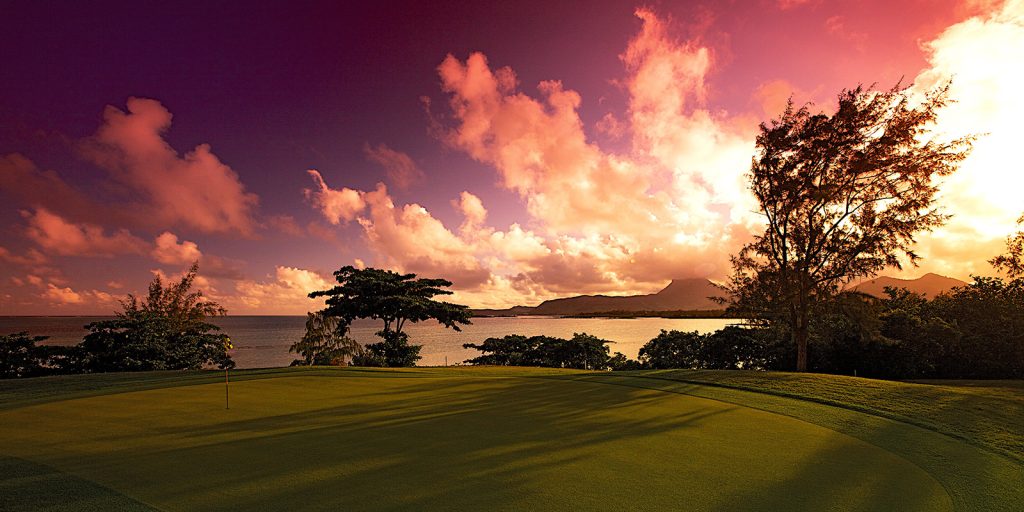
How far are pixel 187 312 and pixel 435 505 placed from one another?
3935 centimetres

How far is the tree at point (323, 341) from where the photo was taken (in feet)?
103

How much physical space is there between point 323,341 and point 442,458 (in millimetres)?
29434

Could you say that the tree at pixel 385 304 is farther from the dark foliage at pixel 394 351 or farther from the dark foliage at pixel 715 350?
the dark foliage at pixel 715 350

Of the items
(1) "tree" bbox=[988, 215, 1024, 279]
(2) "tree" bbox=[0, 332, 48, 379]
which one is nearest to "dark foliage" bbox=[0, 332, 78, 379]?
(2) "tree" bbox=[0, 332, 48, 379]

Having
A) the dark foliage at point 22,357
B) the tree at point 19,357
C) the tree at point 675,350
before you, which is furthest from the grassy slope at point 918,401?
the tree at point 19,357

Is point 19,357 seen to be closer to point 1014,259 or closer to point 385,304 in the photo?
point 385,304

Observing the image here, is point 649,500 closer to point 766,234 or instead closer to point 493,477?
point 493,477

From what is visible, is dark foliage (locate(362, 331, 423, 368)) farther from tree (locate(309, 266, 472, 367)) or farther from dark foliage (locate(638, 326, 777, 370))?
dark foliage (locate(638, 326, 777, 370))

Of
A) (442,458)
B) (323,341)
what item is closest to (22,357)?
(323,341)

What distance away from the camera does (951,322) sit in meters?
20.9

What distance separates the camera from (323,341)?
105 feet

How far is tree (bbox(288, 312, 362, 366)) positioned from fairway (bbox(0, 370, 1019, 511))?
21.4 m

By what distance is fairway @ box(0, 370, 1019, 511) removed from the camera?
4.61 meters

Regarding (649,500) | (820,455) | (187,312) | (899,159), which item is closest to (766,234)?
(899,159)
